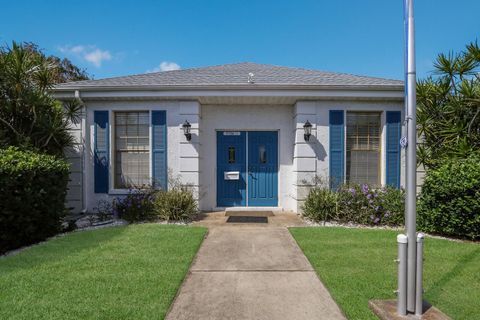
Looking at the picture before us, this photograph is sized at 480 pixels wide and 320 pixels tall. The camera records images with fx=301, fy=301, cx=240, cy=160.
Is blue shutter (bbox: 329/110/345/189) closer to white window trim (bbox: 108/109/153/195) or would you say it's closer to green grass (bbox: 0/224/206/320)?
green grass (bbox: 0/224/206/320)

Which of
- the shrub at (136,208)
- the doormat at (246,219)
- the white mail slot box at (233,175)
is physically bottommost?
the doormat at (246,219)

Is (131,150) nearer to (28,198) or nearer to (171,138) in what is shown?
(171,138)

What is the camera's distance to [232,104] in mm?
8508

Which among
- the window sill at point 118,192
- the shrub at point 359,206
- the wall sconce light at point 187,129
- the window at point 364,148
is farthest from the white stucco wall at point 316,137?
the window sill at point 118,192

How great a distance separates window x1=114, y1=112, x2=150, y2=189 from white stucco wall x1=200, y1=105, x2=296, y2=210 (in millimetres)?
1561

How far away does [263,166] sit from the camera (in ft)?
28.2

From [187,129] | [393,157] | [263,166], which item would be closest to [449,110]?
[393,157]

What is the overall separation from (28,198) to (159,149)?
3.42 m

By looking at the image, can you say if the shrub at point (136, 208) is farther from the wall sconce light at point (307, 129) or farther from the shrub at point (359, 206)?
the wall sconce light at point (307, 129)

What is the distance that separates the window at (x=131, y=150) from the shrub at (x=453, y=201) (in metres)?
6.77

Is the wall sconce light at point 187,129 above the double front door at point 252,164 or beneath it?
above

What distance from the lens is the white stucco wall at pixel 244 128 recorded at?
28.0 ft

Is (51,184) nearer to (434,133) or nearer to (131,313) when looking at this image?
(131,313)

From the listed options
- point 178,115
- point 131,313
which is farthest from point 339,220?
point 131,313
